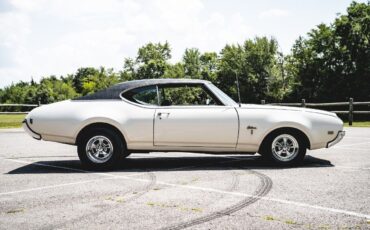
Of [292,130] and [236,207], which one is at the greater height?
[292,130]

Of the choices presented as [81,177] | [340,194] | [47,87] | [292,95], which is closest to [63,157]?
[81,177]

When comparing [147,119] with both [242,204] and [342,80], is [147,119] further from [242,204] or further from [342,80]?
Result: [342,80]

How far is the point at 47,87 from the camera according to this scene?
348 ft

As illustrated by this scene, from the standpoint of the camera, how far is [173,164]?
6898 millimetres

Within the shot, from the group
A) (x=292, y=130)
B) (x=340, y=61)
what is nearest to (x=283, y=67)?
(x=340, y=61)

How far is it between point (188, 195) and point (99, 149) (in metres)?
2.43

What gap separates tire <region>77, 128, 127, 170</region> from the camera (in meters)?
6.25

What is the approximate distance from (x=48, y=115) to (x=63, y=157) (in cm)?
202

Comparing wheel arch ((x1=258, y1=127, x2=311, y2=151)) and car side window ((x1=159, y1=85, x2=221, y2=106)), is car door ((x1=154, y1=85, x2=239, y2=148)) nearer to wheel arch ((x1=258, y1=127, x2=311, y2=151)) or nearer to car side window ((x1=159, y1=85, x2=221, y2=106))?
car side window ((x1=159, y1=85, x2=221, y2=106))

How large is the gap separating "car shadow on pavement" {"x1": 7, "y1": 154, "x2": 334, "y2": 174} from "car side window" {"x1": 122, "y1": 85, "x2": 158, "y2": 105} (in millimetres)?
1146

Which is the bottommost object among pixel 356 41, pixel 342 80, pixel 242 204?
pixel 242 204

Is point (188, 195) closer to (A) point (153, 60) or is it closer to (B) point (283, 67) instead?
(B) point (283, 67)

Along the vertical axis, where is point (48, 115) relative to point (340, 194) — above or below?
above

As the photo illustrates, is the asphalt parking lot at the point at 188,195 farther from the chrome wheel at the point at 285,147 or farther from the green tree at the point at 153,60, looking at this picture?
the green tree at the point at 153,60
